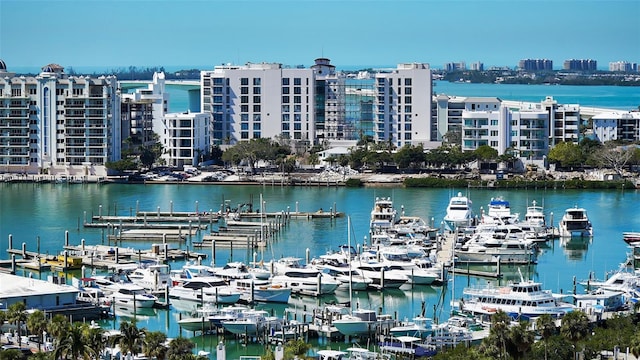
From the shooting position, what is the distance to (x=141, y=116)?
49.0 metres

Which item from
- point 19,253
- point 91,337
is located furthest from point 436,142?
point 91,337

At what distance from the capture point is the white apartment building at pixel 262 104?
50.2 metres

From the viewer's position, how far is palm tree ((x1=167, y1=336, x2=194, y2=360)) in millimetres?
18172

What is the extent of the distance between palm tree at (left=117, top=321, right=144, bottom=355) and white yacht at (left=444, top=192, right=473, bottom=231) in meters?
15.1

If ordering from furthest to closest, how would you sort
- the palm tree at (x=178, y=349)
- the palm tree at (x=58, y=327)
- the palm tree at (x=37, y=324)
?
the palm tree at (x=37, y=324)
the palm tree at (x=58, y=327)
the palm tree at (x=178, y=349)

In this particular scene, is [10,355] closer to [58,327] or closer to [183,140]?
[58,327]

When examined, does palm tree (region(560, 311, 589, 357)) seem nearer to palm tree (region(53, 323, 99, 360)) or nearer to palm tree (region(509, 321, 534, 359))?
palm tree (region(509, 321, 534, 359))

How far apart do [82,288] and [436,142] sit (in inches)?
1042

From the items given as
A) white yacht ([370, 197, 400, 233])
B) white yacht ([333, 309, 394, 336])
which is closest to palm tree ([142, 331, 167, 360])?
white yacht ([333, 309, 394, 336])

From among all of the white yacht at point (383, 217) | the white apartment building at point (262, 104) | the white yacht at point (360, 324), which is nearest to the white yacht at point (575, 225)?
the white yacht at point (383, 217)

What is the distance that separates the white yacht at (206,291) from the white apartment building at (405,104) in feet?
83.5

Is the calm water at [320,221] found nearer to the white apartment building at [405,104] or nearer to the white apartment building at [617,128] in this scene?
the white apartment building at [405,104]

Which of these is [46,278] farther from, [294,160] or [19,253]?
[294,160]

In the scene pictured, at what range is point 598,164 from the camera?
145ft
